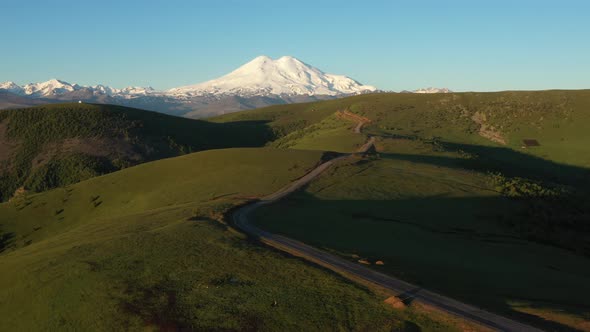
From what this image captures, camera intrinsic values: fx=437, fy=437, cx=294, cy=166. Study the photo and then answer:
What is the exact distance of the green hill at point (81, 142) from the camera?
404ft

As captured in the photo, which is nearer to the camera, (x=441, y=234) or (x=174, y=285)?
(x=174, y=285)

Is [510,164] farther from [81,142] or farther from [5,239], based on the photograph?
[81,142]

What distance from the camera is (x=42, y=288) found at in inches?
1145

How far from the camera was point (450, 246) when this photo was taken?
45.2 meters

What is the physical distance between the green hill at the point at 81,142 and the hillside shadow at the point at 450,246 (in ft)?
301

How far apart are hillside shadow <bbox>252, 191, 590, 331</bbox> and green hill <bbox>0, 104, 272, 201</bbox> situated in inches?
3616

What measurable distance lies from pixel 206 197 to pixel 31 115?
13157cm

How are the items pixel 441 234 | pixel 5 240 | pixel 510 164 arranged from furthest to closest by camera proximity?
pixel 510 164 < pixel 5 240 < pixel 441 234

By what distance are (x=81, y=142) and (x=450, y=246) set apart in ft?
430

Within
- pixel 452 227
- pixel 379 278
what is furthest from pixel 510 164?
pixel 379 278

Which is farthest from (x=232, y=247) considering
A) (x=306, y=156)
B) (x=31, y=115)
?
(x=31, y=115)

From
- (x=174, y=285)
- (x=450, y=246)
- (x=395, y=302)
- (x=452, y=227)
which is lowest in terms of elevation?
(x=452, y=227)

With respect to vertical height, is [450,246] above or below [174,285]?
below

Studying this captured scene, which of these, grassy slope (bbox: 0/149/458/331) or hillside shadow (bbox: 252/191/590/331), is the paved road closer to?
hillside shadow (bbox: 252/191/590/331)
